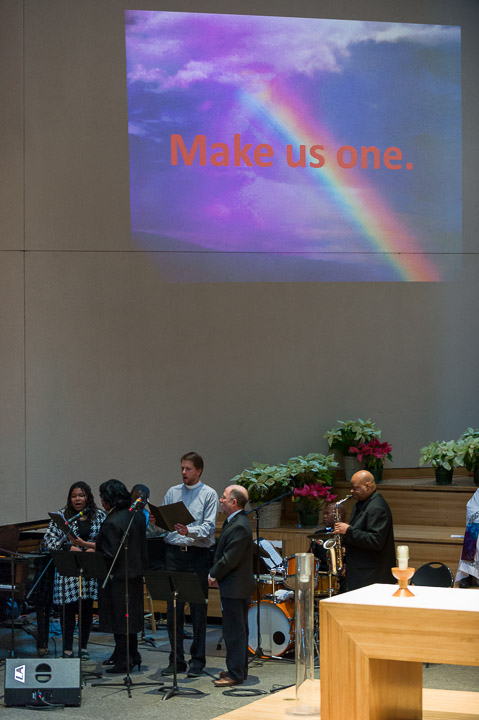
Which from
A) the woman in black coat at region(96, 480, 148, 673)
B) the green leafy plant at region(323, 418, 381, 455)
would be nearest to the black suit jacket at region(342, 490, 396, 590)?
the woman in black coat at region(96, 480, 148, 673)

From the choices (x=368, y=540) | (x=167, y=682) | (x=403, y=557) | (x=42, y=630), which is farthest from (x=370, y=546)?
(x=403, y=557)

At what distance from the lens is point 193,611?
21.8ft

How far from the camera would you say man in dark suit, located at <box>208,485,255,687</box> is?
6.25m

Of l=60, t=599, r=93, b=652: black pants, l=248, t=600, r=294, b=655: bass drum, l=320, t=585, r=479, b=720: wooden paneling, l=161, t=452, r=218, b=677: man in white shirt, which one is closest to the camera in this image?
l=320, t=585, r=479, b=720: wooden paneling

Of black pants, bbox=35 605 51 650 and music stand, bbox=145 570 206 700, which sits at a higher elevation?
music stand, bbox=145 570 206 700

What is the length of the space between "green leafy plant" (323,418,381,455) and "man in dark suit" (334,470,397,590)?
256cm

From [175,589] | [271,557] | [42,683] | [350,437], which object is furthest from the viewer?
[350,437]

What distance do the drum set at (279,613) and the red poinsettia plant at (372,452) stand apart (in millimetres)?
1873

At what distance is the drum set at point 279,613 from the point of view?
6879 millimetres

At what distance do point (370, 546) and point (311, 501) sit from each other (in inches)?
84.2

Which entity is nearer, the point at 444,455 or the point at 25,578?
the point at 25,578

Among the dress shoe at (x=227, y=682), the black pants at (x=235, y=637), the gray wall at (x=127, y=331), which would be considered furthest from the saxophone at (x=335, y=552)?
the gray wall at (x=127, y=331)

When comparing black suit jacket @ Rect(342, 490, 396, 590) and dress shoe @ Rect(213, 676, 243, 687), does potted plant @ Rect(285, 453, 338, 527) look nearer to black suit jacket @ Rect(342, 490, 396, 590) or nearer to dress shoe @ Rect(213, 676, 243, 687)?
black suit jacket @ Rect(342, 490, 396, 590)

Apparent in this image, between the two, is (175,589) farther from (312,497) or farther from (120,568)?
(312,497)
